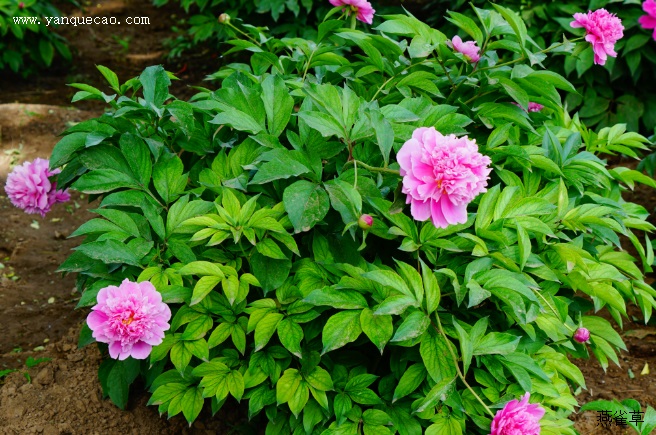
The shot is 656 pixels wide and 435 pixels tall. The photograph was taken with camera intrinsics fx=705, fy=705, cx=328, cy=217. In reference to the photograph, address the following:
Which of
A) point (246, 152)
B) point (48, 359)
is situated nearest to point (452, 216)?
point (246, 152)

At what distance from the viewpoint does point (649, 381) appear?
2.77 metres

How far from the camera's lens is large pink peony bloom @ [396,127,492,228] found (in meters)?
1.52

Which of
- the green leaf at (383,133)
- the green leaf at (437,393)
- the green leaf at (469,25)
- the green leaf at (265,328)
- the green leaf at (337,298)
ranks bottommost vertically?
the green leaf at (437,393)

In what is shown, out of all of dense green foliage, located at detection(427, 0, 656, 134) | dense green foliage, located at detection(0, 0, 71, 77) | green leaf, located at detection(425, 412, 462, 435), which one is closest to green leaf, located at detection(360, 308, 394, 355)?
green leaf, located at detection(425, 412, 462, 435)

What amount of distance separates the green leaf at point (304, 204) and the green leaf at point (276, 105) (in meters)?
0.25

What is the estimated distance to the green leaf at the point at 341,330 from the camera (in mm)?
1616

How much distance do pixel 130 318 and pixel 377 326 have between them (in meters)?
0.56

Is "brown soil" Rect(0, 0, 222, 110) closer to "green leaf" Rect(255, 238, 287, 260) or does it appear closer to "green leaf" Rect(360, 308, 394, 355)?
"green leaf" Rect(255, 238, 287, 260)

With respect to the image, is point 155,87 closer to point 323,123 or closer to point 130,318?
point 323,123

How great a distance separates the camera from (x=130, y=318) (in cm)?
156

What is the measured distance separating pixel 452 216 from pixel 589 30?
958 millimetres

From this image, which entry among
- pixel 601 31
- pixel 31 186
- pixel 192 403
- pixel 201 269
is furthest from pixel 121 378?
pixel 601 31

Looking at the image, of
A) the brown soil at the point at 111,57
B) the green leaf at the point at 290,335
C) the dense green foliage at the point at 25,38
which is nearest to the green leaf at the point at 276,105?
the green leaf at the point at 290,335

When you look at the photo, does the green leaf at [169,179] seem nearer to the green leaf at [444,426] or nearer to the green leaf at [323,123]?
the green leaf at [323,123]
